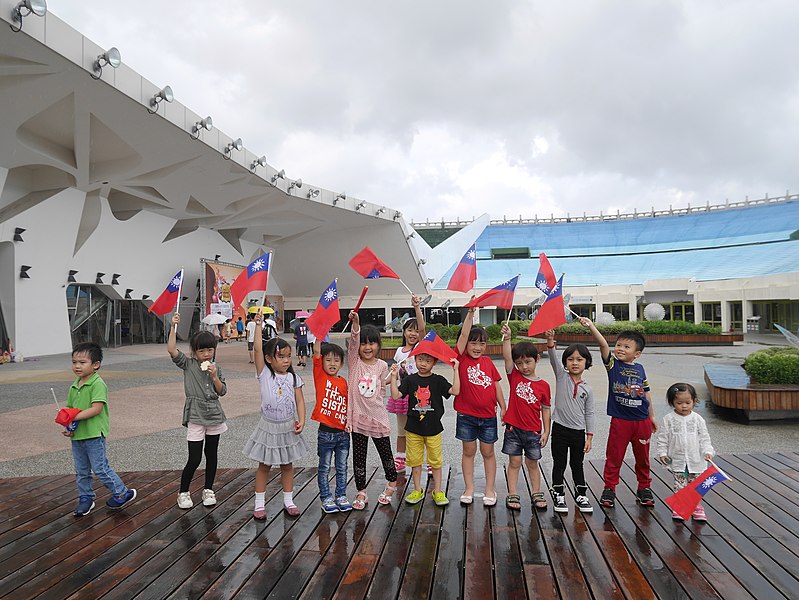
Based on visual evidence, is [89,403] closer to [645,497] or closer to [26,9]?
[645,497]

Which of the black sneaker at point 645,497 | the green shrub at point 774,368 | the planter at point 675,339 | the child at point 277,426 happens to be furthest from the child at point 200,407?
the planter at point 675,339

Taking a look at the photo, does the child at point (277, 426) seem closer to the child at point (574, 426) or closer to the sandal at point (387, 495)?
the sandal at point (387, 495)

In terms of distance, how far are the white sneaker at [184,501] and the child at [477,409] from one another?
85.6 inches

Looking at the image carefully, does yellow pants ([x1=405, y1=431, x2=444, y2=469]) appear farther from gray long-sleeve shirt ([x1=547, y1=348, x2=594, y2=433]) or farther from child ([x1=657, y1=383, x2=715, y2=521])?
child ([x1=657, y1=383, x2=715, y2=521])

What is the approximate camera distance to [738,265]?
113 feet

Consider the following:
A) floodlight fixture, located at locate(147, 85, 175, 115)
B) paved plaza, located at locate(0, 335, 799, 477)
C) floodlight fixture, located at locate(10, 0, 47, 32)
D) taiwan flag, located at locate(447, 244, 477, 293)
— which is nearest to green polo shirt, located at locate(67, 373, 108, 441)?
paved plaza, located at locate(0, 335, 799, 477)

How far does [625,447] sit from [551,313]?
1.20m

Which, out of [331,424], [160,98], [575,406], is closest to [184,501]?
[331,424]

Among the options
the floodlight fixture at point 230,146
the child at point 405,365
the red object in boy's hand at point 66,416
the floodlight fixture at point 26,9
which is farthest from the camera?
the floodlight fixture at point 230,146

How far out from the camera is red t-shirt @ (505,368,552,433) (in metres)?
3.75

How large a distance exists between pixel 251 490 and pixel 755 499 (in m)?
4.22

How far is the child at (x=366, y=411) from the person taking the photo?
3867 millimetres

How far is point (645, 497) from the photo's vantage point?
3836 mm

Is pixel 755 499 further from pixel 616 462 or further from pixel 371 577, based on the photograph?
pixel 371 577
